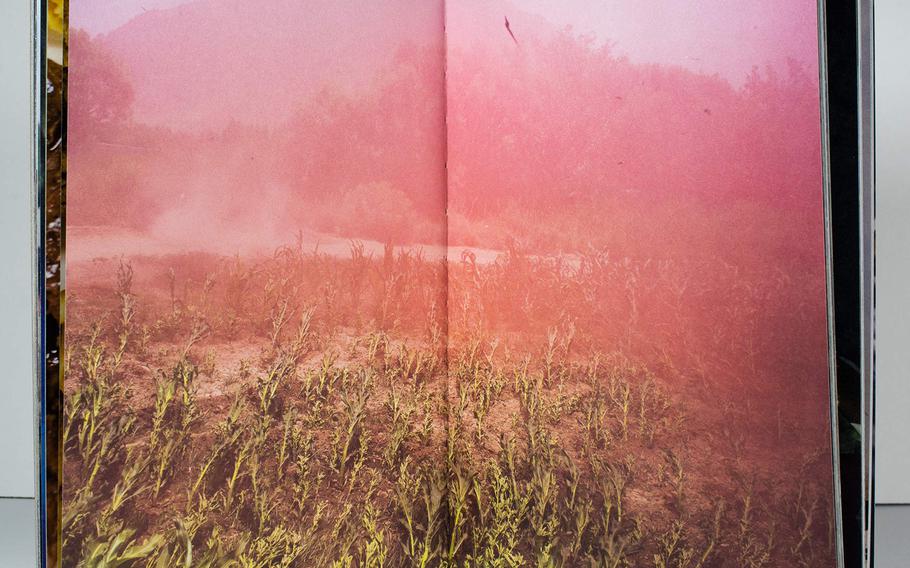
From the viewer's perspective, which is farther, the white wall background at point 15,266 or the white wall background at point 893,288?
the white wall background at point 893,288

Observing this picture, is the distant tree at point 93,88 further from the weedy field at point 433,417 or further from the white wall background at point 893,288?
the white wall background at point 893,288

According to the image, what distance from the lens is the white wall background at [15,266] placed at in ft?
4.66

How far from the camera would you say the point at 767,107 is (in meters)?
1.73

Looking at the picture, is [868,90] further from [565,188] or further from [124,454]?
[124,454]

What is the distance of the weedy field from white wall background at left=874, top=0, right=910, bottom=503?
4.15 feet

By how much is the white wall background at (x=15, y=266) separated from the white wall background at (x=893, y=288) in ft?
9.71

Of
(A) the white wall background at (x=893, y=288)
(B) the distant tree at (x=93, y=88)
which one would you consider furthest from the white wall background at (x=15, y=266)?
(A) the white wall background at (x=893, y=288)

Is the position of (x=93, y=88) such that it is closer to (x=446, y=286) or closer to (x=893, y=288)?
(x=446, y=286)

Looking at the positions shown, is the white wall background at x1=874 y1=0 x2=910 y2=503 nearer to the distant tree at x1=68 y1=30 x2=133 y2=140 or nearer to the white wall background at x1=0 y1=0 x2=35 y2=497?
the distant tree at x1=68 y1=30 x2=133 y2=140

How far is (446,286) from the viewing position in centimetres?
229

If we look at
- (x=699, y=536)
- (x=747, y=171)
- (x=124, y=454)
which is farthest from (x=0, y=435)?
(x=747, y=171)

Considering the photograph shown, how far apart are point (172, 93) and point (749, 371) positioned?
164cm

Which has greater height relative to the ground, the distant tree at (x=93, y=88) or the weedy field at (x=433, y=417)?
the distant tree at (x=93, y=88)

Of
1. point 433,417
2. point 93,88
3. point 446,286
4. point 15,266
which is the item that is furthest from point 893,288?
point 15,266
